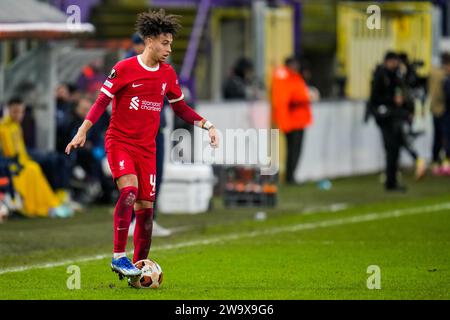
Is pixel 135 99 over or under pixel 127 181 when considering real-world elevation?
over

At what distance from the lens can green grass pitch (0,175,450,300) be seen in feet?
38.6

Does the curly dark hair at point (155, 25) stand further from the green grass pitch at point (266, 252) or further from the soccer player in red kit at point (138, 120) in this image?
the green grass pitch at point (266, 252)

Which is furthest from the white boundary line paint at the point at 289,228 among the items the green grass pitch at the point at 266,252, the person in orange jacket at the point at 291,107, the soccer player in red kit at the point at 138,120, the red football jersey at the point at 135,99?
the person in orange jacket at the point at 291,107

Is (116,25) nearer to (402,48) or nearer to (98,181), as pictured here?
(402,48)

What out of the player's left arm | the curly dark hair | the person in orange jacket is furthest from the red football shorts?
the person in orange jacket

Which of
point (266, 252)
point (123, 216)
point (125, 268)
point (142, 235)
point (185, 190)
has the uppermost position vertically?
point (123, 216)

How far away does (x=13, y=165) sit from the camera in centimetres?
1930

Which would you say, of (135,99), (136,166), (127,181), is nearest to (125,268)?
(127,181)

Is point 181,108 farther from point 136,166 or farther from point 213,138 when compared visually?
point 136,166

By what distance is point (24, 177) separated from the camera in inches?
765

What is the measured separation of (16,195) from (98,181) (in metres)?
2.08

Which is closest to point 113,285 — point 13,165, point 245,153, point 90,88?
point 13,165

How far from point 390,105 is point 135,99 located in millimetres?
11693

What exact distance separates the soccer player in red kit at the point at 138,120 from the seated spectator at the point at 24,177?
7.33m
